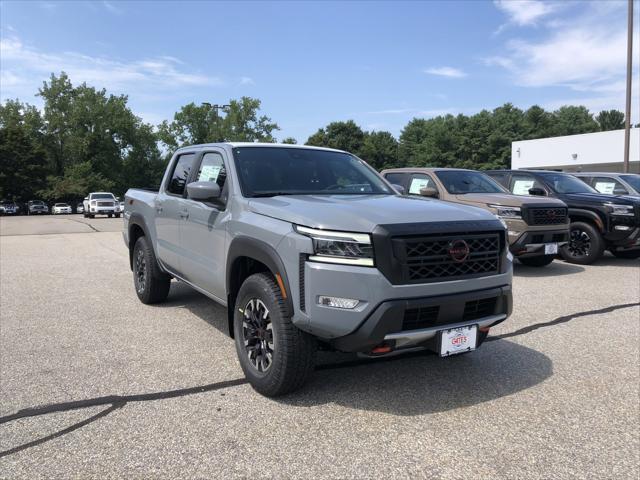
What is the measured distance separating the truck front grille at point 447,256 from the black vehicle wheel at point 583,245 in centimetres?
743

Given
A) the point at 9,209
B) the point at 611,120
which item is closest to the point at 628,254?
the point at 9,209

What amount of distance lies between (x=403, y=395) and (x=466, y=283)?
971 millimetres

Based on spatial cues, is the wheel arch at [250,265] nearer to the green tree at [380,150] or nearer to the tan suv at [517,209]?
the tan suv at [517,209]

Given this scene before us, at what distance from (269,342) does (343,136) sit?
85342mm

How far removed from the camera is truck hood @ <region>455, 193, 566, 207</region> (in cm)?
870

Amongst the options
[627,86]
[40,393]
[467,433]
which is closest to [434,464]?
[467,433]

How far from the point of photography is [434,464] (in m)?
2.82

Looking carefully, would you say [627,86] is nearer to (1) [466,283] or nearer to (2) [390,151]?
(1) [466,283]

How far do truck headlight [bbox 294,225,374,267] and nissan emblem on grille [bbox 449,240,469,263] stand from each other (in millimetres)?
587

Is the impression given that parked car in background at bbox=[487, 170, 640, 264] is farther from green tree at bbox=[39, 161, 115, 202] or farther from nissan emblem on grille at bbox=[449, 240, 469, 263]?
green tree at bbox=[39, 161, 115, 202]

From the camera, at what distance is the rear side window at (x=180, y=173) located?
5422 mm

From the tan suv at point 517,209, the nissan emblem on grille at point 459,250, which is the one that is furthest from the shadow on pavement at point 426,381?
the tan suv at point 517,209

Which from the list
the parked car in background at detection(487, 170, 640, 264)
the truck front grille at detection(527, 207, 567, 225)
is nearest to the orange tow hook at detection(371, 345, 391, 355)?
the truck front grille at detection(527, 207, 567, 225)

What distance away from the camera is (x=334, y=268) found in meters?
3.18
